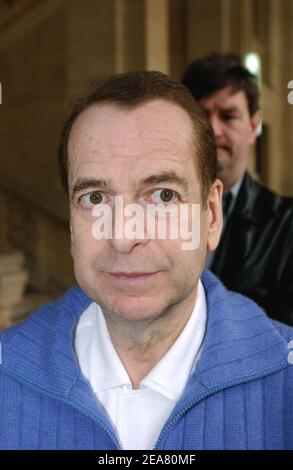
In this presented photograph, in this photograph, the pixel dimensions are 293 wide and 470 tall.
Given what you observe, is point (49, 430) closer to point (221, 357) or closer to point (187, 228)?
point (221, 357)

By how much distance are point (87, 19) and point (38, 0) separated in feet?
2.32

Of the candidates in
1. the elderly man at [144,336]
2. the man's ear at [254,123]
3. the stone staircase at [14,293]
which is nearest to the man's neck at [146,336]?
the elderly man at [144,336]

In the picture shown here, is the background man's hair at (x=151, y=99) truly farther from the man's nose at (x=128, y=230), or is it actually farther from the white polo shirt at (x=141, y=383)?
the white polo shirt at (x=141, y=383)

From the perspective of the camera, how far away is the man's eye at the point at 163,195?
1.06 meters

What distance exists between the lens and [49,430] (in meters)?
1.10

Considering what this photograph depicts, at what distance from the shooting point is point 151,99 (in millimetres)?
1081

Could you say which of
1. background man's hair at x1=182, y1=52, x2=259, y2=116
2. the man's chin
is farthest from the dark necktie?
the man's chin

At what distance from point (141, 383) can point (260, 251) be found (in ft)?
3.45

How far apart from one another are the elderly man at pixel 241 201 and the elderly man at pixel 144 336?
0.83m

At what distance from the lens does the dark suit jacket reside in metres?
1.93

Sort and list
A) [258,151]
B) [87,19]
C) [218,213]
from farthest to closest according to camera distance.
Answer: [258,151] → [87,19] → [218,213]

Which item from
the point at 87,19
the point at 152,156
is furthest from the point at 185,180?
the point at 87,19

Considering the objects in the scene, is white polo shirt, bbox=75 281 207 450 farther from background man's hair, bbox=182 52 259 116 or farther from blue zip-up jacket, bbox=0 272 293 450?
background man's hair, bbox=182 52 259 116

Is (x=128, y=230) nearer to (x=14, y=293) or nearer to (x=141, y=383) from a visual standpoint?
(x=141, y=383)
